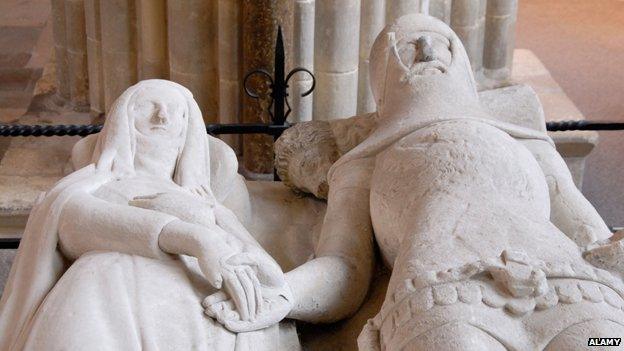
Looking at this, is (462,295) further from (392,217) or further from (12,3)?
(12,3)

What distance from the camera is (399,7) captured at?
15.9ft

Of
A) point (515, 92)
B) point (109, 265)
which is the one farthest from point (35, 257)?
point (515, 92)

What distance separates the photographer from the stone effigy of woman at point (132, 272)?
235 centimetres

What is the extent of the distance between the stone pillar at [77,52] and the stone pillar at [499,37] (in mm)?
1750

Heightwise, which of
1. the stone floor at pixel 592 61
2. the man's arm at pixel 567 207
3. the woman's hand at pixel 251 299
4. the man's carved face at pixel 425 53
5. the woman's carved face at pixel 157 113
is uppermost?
the man's carved face at pixel 425 53

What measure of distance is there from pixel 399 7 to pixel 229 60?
2.27 feet

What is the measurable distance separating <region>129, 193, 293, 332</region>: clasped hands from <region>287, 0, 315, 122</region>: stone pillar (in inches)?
91.1

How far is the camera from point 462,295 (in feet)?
7.26

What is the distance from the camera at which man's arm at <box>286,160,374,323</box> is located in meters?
2.59

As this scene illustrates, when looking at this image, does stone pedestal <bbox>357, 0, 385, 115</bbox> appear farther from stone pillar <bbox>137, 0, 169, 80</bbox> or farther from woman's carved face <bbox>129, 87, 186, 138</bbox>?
woman's carved face <bbox>129, 87, 186, 138</bbox>

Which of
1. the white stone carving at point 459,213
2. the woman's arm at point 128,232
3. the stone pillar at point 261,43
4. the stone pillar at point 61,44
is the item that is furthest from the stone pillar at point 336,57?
the woman's arm at point 128,232

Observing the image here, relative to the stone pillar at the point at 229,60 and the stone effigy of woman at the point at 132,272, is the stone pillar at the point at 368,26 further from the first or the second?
the stone effigy of woman at the point at 132,272

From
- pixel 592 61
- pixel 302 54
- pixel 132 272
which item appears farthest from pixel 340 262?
pixel 592 61

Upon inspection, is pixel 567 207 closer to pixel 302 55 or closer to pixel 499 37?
pixel 302 55
